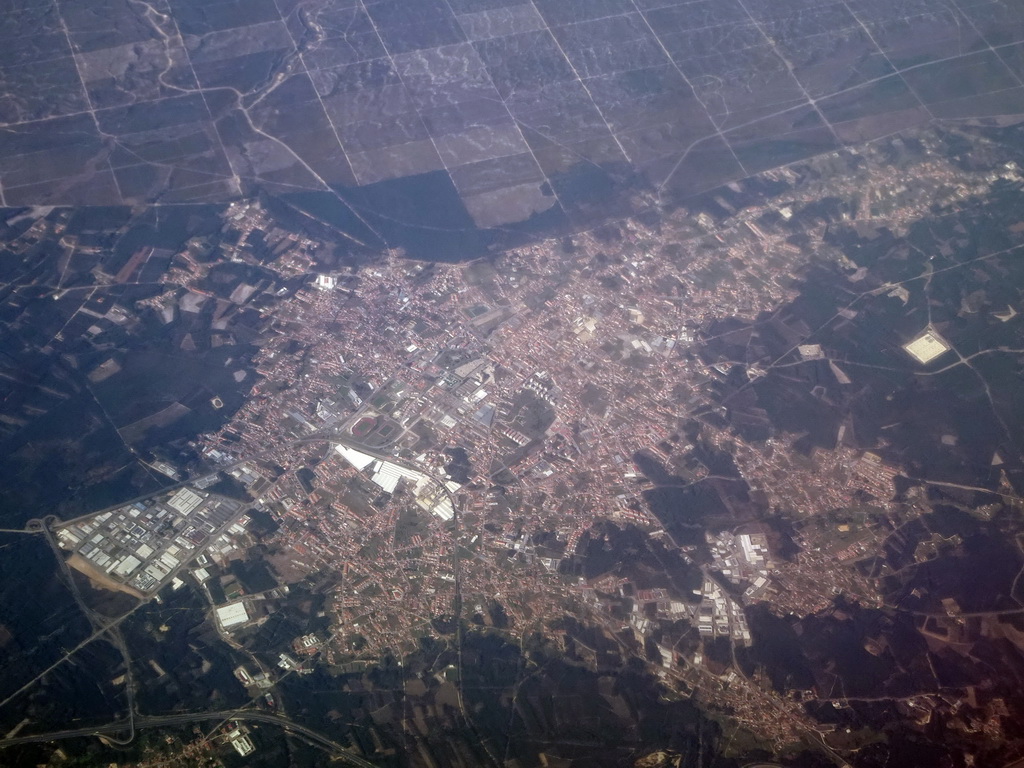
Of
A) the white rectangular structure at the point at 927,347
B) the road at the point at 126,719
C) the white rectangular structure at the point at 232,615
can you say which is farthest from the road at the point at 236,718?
the white rectangular structure at the point at 927,347

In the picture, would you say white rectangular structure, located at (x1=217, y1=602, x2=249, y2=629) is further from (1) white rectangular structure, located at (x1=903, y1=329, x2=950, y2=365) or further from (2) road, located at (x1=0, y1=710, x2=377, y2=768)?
(1) white rectangular structure, located at (x1=903, y1=329, x2=950, y2=365)

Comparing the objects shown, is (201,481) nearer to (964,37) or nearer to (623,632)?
(623,632)

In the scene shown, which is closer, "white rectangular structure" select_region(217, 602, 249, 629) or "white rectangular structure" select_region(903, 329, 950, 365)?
"white rectangular structure" select_region(217, 602, 249, 629)

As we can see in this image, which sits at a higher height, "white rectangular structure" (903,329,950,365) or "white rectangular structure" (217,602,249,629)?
"white rectangular structure" (217,602,249,629)

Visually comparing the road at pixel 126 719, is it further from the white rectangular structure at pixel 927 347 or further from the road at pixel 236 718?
the white rectangular structure at pixel 927 347

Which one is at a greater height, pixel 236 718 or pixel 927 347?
pixel 927 347

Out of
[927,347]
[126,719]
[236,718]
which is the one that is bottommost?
[236,718]

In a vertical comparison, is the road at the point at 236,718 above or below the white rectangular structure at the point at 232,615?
below

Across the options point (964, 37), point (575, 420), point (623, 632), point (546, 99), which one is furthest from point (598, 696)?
point (964, 37)

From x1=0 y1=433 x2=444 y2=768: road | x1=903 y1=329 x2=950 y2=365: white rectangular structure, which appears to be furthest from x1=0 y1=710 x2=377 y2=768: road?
x1=903 y1=329 x2=950 y2=365: white rectangular structure

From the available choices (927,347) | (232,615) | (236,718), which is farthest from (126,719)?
(927,347)

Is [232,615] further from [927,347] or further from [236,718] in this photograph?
[927,347]
